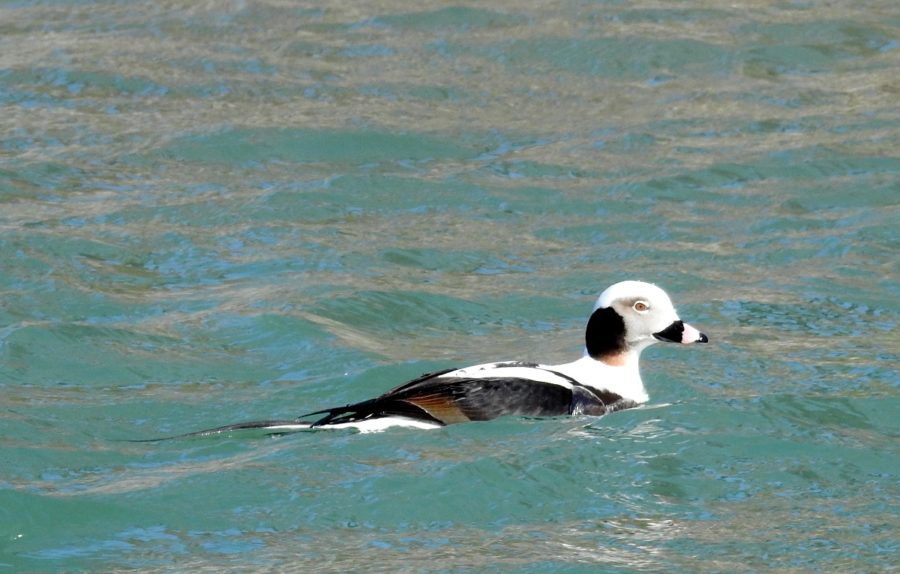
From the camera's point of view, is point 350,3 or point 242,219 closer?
point 242,219

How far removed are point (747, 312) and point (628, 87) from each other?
4540mm

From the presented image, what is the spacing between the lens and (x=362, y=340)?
10.3 m

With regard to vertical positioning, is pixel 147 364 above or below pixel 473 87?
below

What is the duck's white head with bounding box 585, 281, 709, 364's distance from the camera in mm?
9234

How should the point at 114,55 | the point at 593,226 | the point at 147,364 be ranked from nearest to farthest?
the point at 147,364 < the point at 593,226 < the point at 114,55

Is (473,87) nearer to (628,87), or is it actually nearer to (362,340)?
(628,87)

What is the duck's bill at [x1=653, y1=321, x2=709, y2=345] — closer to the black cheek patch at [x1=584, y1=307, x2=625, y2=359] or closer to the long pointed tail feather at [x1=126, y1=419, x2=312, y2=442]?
the black cheek patch at [x1=584, y1=307, x2=625, y2=359]

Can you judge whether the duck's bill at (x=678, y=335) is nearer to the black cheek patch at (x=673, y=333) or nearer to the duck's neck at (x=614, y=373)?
the black cheek patch at (x=673, y=333)

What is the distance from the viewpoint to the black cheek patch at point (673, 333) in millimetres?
9242

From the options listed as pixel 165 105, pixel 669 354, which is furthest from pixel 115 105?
pixel 669 354

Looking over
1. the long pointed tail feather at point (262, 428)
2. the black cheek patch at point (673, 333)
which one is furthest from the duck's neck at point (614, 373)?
the long pointed tail feather at point (262, 428)

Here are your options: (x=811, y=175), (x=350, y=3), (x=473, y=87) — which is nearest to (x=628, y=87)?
(x=473, y=87)

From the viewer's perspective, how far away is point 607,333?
9.28 m

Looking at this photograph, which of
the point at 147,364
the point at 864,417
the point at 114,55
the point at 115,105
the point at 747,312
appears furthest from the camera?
the point at 114,55
